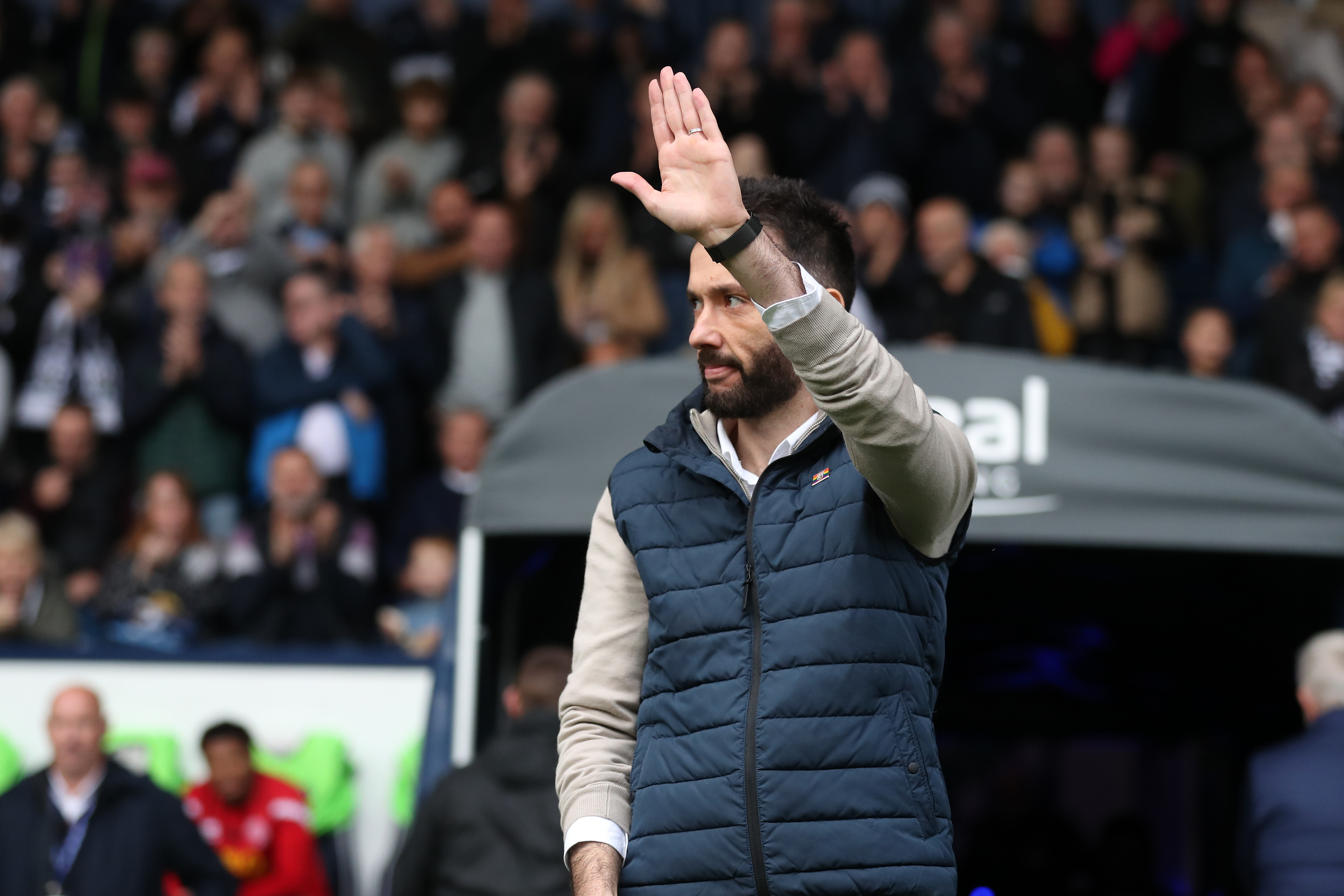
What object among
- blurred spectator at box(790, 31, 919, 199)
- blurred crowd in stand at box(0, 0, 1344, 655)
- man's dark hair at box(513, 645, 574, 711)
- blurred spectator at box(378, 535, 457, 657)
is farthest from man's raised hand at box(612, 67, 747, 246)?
blurred spectator at box(790, 31, 919, 199)

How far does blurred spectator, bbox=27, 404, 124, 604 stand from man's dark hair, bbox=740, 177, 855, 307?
7125mm

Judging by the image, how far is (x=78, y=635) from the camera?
828 centimetres

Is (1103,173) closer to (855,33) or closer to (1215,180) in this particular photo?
(1215,180)

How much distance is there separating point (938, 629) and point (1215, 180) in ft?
29.4

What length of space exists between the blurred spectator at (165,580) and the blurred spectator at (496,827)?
329cm

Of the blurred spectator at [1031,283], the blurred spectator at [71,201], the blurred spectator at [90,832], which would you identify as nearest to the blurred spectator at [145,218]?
the blurred spectator at [71,201]

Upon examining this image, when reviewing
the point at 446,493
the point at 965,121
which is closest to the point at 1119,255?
the point at 965,121

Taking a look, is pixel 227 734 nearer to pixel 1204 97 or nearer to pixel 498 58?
pixel 498 58

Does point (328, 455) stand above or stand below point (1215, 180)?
below

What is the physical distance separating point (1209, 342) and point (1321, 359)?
1.74ft

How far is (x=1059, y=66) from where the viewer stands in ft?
38.0

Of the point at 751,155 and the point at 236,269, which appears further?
the point at 236,269

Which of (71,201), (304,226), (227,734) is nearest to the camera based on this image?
(227,734)

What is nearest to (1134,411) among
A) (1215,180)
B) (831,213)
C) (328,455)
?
(831,213)
